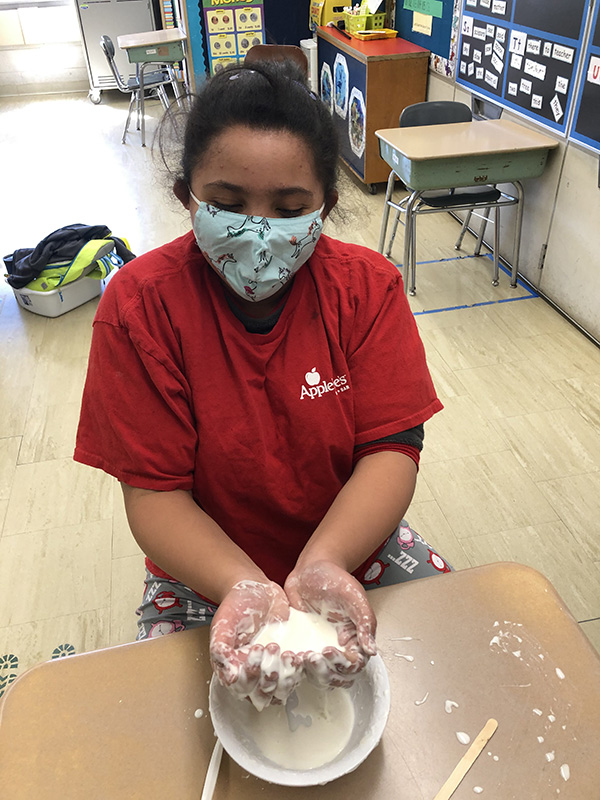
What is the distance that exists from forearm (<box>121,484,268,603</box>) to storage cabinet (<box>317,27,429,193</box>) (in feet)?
11.6

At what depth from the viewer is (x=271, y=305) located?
3.28 ft

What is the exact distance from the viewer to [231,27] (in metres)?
5.48

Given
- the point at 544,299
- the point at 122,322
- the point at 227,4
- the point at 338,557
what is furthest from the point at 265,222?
the point at 227,4

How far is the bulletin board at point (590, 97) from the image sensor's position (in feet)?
7.97

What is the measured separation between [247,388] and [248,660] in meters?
0.41

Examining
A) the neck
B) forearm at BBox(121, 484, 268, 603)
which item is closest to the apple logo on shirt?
the neck

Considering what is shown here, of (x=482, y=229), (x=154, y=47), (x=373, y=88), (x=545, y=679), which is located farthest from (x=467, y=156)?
(x=154, y=47)

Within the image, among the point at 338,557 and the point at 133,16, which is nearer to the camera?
the point at 338,557

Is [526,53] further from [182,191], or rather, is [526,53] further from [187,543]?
[187,543]

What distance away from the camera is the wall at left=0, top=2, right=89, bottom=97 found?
735cm

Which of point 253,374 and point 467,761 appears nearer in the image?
point 467,761

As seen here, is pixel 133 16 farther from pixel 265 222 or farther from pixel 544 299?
pixel 265 222

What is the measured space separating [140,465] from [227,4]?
5.74 metres

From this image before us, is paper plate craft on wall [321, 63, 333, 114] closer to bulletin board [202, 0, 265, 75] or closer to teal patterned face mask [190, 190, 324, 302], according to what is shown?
bulletin board [202, 0, 265, 75]
